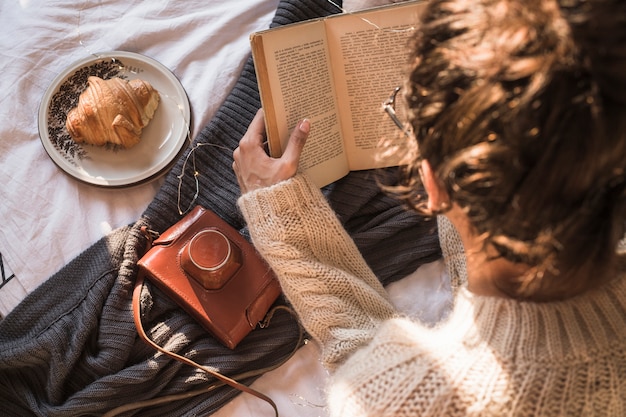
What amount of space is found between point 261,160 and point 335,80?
0.62ft

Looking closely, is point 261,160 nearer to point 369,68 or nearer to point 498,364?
point 369,68

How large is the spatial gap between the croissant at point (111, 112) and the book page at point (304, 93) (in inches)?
10.3

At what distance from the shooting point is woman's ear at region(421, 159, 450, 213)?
58 cm

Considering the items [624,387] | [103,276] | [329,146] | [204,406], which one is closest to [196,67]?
[329,146]

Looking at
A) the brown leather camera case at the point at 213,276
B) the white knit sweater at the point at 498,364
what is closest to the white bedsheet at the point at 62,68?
the brown leather camera case at the point at 213,276

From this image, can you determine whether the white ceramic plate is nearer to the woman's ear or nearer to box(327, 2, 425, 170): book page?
box(327, 2, 425, 170): book page

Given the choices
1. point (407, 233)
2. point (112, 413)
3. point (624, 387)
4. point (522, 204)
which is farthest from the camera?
point (407, 233)

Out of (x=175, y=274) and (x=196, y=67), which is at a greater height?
(x=196, y=67)

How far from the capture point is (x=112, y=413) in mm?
906

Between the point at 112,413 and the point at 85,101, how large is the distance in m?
0.53

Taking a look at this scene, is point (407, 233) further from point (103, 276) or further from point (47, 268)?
point (47, 268)

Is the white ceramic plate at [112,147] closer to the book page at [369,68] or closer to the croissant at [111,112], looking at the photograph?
the croissant at [111,112]

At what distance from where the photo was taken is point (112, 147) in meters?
1.01

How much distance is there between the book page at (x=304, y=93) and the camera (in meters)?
0.85
